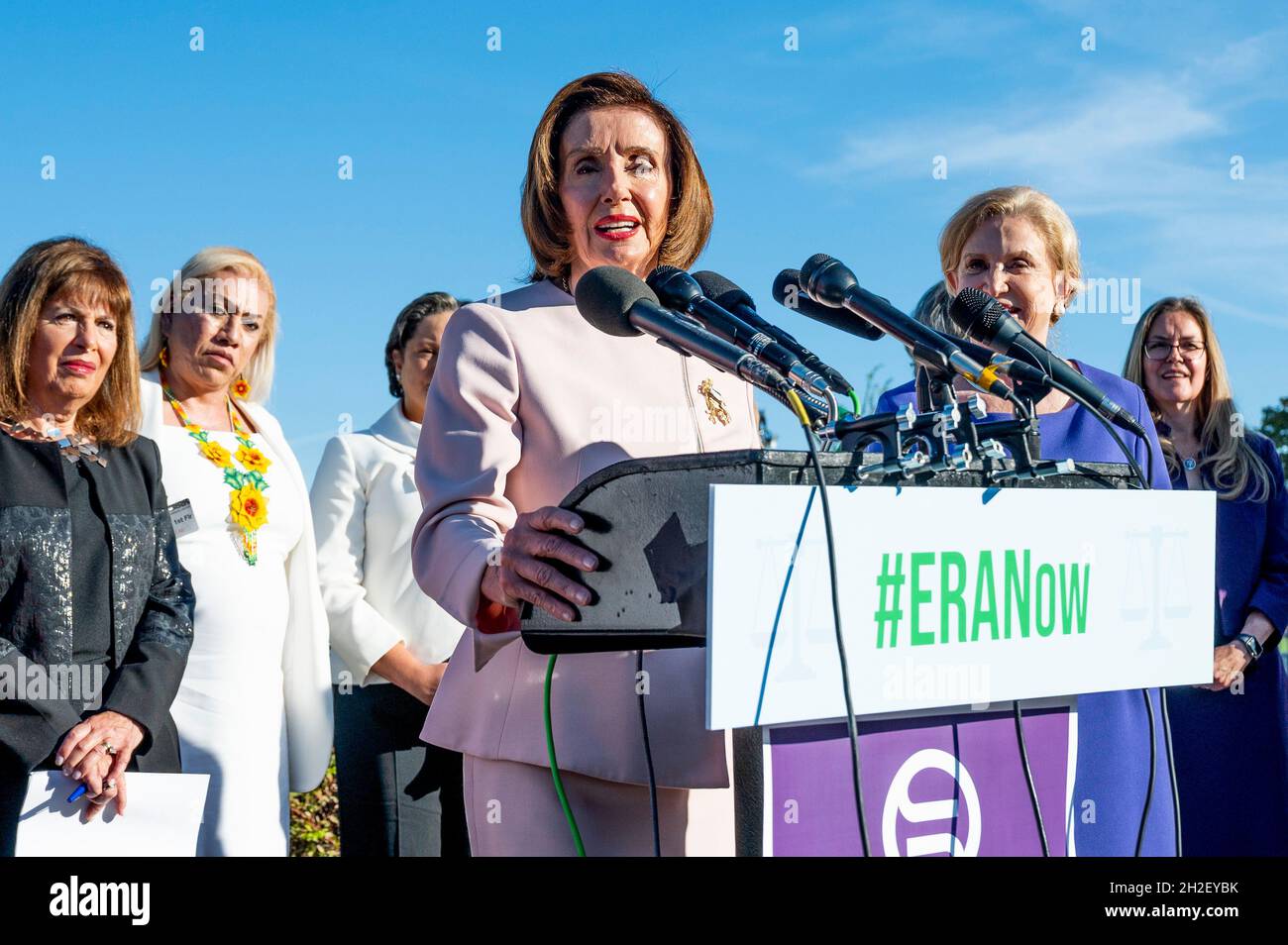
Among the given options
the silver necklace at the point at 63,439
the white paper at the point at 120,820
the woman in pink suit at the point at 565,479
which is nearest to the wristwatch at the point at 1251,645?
the woman in pink suit at the point at 565,479

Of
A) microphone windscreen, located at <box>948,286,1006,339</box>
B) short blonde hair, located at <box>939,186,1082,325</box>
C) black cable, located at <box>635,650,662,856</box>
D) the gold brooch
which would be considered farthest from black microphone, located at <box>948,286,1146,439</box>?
short blonde hair, located at <box>939,186,1082,325</box>

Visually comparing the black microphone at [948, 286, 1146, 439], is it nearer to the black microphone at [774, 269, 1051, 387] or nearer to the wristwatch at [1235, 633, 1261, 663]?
the black microphone at [774, 269, 1051, 387]

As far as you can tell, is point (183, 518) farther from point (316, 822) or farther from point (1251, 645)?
point (1251, 645)

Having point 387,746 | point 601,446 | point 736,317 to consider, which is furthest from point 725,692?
point 387,746

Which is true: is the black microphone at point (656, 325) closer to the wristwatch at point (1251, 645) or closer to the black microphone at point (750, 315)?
the black microphone at point (750, 315)

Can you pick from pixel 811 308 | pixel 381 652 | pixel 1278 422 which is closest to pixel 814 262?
pixel 811 308

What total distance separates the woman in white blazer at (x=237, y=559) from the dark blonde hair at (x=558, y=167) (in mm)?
1599

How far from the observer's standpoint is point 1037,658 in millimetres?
1557

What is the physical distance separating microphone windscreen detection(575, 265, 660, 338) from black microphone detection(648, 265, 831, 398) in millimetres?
42

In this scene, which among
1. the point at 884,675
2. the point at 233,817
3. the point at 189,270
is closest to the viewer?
the point at 884,675

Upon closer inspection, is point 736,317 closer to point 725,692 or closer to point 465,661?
point 725,692

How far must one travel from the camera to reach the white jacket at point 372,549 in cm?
404

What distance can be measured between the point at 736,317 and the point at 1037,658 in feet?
1.88

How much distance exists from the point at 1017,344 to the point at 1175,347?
293cm
